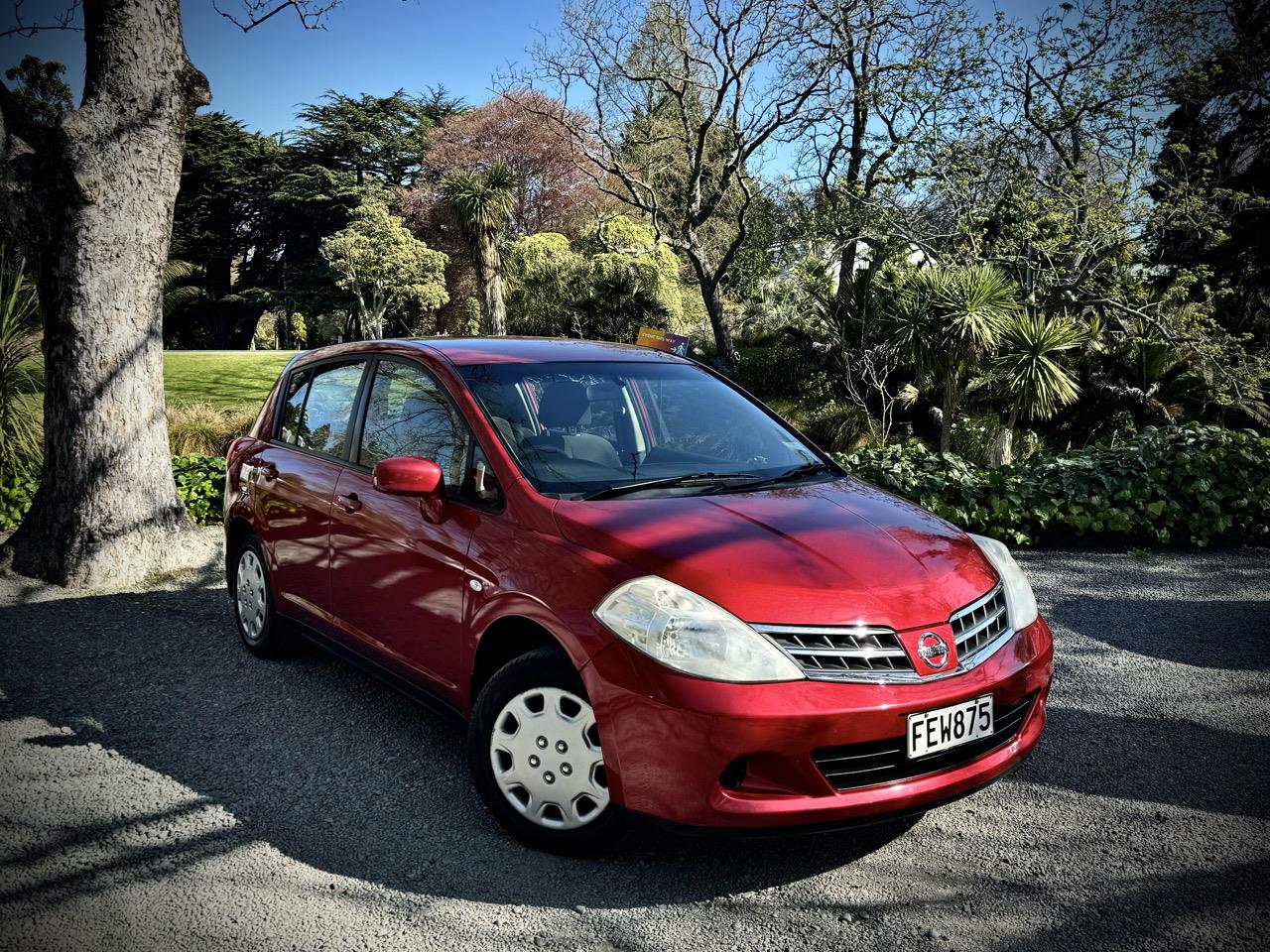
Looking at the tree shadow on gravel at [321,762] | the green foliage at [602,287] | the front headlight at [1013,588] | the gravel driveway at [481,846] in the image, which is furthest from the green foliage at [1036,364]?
the green foliage at [602,287]

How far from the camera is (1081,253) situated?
13.6 m

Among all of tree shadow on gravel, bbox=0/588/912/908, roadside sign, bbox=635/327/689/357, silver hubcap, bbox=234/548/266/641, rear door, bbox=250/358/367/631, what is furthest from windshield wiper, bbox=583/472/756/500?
roadside sign, bbox=635/327/689/357

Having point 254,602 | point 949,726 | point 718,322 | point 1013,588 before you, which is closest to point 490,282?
point 718,322

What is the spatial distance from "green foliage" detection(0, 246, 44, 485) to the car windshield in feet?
21.8

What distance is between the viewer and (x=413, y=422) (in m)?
4.03

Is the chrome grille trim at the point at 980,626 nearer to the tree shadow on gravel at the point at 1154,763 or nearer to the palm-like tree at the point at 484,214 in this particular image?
the tree shadow on gravel at the point at 1154,763

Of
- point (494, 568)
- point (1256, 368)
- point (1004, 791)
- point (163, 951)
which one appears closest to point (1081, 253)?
point (1256, 368)

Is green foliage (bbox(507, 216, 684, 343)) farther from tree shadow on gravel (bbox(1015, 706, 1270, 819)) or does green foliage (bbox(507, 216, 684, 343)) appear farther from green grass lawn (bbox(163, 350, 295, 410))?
tree shadow on gravel (bbox(1015, 706, 1270, 819))

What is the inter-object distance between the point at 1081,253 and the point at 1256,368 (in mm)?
2941

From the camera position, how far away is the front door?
3.53 m

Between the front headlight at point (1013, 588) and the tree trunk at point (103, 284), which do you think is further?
the tree trunk at point (103, 284)

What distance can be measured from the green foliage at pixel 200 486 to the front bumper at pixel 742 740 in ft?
23.2

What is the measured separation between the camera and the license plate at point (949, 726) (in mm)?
2779

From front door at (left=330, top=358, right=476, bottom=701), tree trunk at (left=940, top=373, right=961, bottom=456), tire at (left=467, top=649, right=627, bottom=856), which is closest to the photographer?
tire at (left=467, top=649, right=627, bottom=856)
